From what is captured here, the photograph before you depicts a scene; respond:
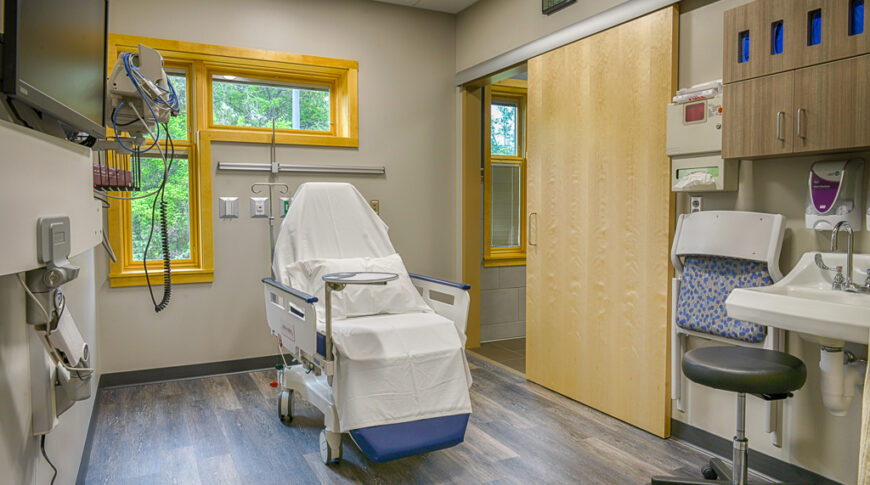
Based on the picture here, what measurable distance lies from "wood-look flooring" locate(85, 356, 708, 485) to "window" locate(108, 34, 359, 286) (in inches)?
35.6

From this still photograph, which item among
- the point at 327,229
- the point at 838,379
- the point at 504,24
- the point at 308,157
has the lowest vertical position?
the point at 838,379

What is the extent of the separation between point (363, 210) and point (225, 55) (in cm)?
153

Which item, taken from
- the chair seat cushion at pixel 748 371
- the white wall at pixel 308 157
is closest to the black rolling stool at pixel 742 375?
the chair seat cushion at pixel 748 371

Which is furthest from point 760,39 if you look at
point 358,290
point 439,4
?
point 439,4

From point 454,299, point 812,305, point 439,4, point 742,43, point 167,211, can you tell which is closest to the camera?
point 812,305

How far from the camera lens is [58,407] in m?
1.32

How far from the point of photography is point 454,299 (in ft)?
9.37

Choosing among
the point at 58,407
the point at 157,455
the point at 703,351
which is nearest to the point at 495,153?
the point at 703,351

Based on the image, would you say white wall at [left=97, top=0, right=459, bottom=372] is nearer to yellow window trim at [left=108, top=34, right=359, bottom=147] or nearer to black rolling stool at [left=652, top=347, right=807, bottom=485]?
yellow window trim at [left=108, top=34, right=359, bottom=147]

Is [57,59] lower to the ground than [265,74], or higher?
lower

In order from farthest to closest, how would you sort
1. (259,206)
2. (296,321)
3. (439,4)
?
(439,4)
(259,206)
(296,321)

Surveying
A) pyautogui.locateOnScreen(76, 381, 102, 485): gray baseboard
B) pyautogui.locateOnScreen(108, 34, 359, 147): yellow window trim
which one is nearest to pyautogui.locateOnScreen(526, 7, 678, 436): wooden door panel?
pyautogui.locateOnScreen(108, 34, 359, 147): yellow window trim

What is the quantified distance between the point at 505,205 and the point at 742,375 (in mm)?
3343

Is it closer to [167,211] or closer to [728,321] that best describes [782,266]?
[728,321]
